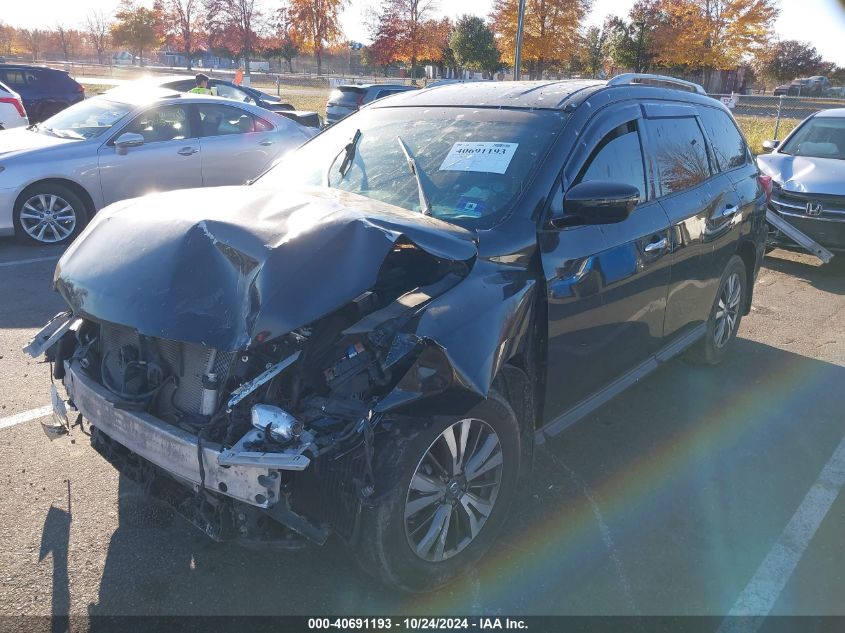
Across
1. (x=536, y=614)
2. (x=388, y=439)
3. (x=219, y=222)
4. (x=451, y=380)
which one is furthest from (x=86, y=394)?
(x=536, y=614)

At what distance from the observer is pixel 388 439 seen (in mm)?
2553

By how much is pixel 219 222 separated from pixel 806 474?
349cm

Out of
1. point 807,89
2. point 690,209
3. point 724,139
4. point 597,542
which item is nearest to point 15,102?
point 724,139

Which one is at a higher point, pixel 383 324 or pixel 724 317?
pixel 383 324

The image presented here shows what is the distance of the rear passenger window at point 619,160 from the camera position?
3598mm

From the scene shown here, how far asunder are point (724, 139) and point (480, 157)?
2687 millimetres

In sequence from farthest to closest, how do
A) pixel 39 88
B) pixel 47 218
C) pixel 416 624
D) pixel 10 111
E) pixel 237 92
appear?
pixel 39 88 → pixel 237 92 → pixel 10 111 → pixel 47 218 → pixel 416 624

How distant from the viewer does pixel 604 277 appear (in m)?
3.51

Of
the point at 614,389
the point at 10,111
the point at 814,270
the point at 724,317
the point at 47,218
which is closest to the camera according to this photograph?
the point at 614,389

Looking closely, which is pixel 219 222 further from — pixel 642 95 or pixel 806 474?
pixel 806 474

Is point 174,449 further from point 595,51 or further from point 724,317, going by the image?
point 595,51

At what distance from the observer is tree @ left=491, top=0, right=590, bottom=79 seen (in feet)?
117

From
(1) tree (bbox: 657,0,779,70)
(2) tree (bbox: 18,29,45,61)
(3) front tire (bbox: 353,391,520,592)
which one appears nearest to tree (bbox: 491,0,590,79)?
(1) tree (bbox: 657,0,779,70)

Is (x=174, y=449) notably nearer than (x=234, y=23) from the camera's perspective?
Yes
